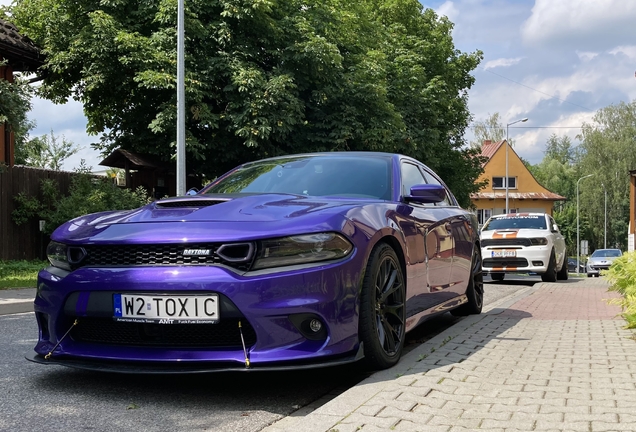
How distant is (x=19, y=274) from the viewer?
13992mm

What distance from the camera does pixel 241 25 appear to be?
21.6 meters

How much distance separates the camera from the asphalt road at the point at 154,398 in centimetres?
334

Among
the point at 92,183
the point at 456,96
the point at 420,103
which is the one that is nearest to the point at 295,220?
the point at 92,183

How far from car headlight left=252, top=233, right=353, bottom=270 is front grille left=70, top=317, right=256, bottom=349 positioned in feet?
1.09

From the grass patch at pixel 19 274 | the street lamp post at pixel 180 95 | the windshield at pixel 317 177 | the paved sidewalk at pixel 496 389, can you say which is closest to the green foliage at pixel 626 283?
the paved sidewalk at pixel 496 389

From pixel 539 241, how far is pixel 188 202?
12.0 metres

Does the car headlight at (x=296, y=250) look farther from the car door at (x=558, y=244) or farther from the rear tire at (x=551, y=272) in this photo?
the car door at (x=558, y=244)

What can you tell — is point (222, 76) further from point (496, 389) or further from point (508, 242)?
point (496, 389)

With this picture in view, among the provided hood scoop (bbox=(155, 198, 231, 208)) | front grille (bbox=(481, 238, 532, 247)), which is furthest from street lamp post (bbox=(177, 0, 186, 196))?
hood scoop (bbox=(155, 198, 231, 208))

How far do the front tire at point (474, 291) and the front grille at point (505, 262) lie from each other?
26.2 feet

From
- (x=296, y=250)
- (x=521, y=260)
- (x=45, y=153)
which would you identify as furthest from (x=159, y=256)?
(x=45, y=153)

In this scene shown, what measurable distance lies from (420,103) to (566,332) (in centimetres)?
2334

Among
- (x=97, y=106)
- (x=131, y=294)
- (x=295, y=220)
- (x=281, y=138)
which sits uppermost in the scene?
(x=97, y=106)

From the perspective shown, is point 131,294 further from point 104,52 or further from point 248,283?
point 104,52
